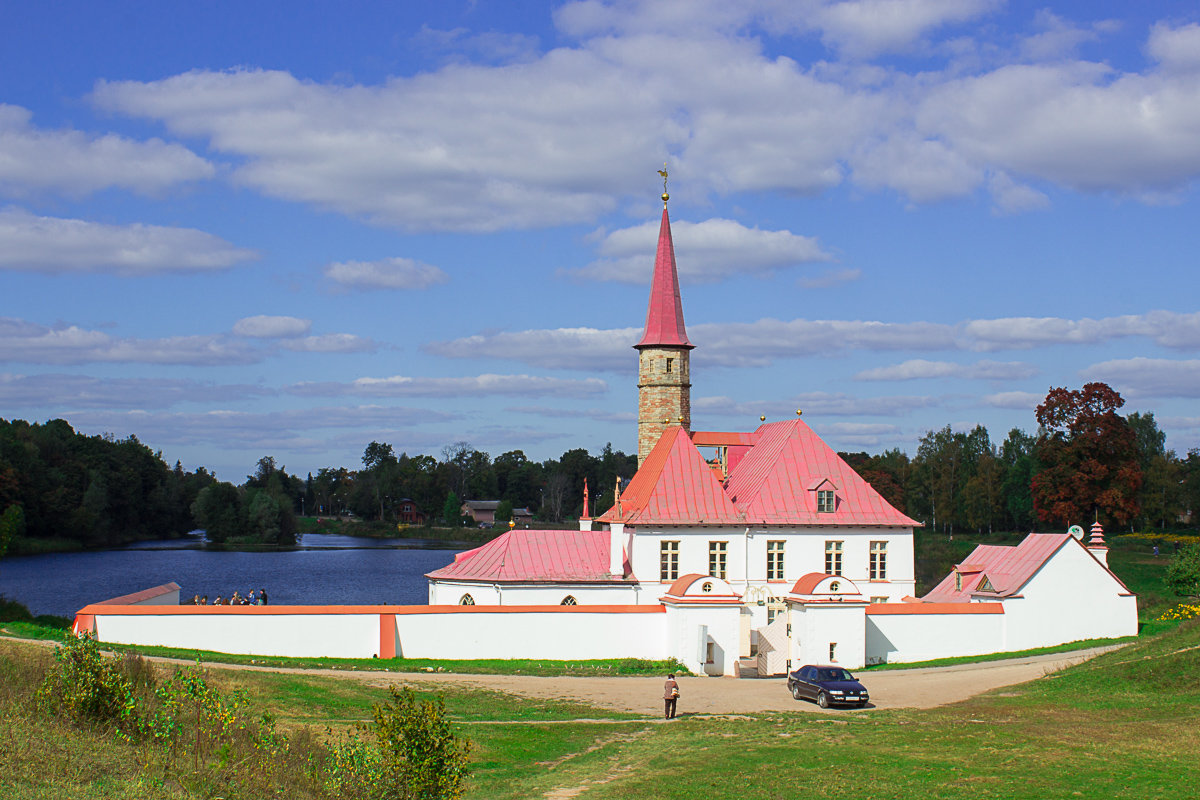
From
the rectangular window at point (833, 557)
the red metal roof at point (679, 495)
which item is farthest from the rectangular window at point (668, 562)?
the rectangular window at point (833, 557)

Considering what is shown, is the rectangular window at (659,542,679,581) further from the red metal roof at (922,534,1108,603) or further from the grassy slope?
the grassy slope

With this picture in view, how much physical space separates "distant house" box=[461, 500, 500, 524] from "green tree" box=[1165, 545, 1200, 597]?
123 m

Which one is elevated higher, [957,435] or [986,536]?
[957,435]

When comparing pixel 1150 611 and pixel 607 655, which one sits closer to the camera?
pixel 607 655

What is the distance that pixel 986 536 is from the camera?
95688 mm

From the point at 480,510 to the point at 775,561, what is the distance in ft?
402

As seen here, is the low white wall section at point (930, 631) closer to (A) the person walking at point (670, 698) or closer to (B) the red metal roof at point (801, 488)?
(B) the red metal roof at point (801, 488)

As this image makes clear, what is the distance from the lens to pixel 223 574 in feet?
255

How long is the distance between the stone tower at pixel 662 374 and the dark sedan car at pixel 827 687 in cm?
2178

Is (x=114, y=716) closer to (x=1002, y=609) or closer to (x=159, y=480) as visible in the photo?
(x=1002, y=609)

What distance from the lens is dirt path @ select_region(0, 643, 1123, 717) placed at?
2539 centimetres

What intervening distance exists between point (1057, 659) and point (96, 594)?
170ft

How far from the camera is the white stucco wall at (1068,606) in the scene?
1332 inches

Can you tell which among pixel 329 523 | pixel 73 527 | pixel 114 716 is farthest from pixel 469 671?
pixel 329 523
